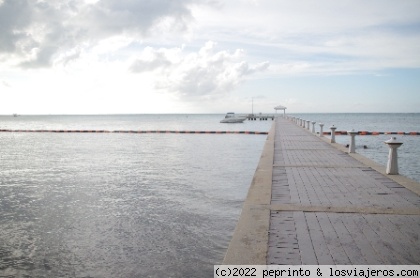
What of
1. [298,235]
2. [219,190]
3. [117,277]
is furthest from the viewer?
[219,190]

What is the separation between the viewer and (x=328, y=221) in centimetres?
548

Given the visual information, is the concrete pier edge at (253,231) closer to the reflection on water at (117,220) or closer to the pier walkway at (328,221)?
the pier walkway at (328,221)

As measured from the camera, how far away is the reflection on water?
599cm

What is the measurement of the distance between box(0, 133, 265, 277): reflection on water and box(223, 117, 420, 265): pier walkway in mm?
1287

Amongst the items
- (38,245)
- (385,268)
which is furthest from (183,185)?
(385,268)

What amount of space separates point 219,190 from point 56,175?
8.13 m

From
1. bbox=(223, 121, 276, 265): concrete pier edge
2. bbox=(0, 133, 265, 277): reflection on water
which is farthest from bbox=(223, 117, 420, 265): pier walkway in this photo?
bbox=(0, 133, 265, 277): reflection on water

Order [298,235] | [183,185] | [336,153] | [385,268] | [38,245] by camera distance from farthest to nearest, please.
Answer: [336,153] → [183,185] → [38,245] → [298,235] → [385,268]

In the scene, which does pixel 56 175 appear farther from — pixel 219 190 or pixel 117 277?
pixel 117 277

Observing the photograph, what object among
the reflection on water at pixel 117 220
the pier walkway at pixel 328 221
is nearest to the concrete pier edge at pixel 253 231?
the pier walkway at pixel 328 221

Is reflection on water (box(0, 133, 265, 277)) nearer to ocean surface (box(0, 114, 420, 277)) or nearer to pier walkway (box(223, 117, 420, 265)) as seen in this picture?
ocean surface (box(0, 114, 420, 277))

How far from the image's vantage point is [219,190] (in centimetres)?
1166

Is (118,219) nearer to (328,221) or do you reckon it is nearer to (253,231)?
(253,231)

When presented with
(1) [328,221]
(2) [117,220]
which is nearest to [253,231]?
(1) [328,221]
